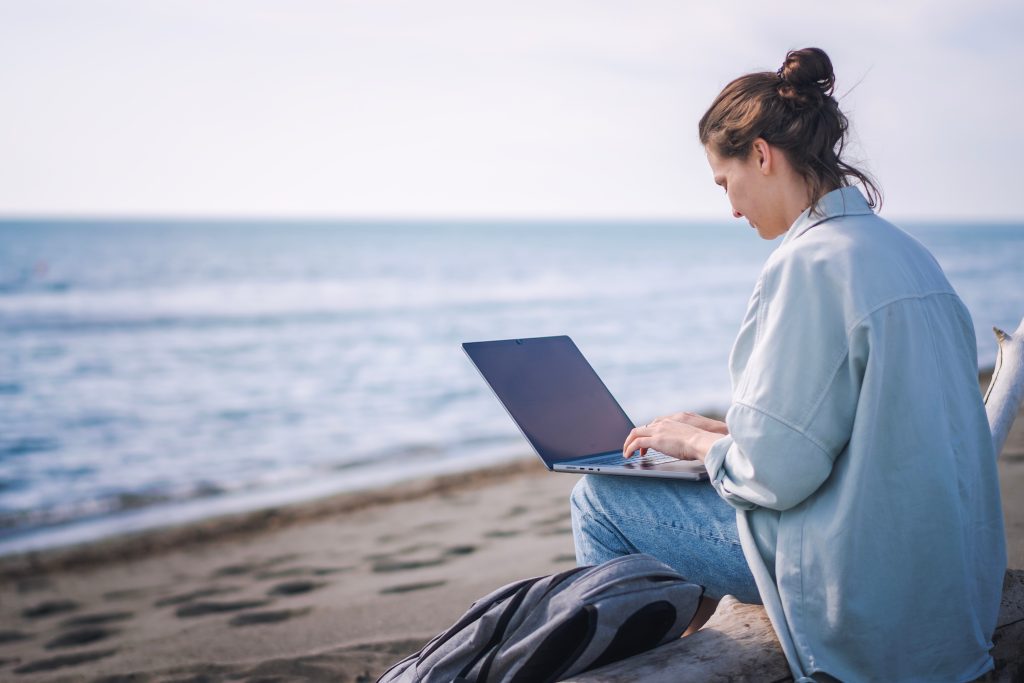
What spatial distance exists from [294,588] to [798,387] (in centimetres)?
375

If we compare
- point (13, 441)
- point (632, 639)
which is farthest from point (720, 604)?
point (13, 441)

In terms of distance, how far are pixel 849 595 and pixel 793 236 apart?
71 centimetres

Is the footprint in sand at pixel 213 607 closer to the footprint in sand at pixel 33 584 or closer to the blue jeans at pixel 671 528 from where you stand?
the footprint in sand at pixel 33 584

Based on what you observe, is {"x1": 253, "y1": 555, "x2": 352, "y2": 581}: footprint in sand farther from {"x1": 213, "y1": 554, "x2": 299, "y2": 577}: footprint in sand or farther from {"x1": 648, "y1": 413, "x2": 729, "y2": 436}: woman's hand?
{"x1": 648, "y1": 413, "x2": 729, "y2": 436}: woman's hand

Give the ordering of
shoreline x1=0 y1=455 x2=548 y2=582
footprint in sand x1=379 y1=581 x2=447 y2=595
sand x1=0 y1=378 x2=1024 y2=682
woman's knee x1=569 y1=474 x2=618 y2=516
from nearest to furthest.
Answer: woman's knee x1=569 y1=474 x2=618 y2=516 → sand x1=0 y1=378 x2=1024 y2=682 → footprint in sand x1=379 y1=581 x2=447 y2=595 → shoreline x1=0 y1=455 x2=548 y2=582

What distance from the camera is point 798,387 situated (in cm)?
172

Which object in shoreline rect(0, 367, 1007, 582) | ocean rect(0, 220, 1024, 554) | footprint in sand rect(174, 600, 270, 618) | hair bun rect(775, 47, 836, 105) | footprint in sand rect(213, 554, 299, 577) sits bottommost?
ocean rect(0, 220, 1024, 554)

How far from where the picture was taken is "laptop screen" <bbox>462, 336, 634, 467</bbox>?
253cm

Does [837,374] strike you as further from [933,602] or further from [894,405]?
[933,602]

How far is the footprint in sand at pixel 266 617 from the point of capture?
4254 millimetres

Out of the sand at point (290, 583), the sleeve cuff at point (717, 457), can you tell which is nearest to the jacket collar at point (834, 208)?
the sleeve cuff at point (717, 457)

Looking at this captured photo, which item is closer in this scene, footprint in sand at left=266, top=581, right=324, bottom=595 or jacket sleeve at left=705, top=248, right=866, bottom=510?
jacket sleeve at left=705, top=248, right=866, bottom=510

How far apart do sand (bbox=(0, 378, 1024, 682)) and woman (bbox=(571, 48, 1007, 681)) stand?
1.98 metres

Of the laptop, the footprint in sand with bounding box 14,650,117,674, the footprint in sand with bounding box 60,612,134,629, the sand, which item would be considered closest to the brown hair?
the laptop
